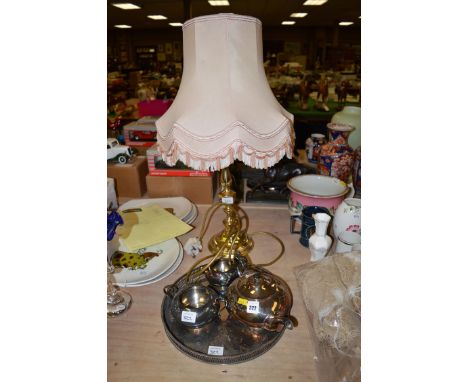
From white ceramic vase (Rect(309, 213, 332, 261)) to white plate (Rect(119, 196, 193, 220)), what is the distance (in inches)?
17.0

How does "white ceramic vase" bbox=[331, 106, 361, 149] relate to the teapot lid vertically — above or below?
above

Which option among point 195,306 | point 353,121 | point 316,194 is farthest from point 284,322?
point 353,121

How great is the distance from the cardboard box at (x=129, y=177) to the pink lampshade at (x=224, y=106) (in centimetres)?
58

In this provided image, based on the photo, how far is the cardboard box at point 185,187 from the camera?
1.14 m

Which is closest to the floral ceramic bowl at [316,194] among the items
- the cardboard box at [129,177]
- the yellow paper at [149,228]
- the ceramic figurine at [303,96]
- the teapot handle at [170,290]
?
the yellow paper at [149,228]

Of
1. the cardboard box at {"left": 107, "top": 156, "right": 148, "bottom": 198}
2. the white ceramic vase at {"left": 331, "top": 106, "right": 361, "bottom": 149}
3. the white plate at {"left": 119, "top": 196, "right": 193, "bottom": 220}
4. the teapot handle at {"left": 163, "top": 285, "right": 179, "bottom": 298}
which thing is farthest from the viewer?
the white ceramic vase at {"left": 331, "top": 106, "right": 361, "bottom": 149}

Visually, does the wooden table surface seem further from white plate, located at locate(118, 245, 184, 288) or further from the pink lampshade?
the pink lampshade

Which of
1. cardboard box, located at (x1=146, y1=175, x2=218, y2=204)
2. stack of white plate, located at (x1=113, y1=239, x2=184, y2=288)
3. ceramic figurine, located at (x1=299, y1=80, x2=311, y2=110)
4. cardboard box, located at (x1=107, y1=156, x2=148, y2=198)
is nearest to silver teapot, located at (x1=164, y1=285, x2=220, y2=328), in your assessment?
stack of white plate, located at (x1=113, y1=239, x2=184, y2=288)

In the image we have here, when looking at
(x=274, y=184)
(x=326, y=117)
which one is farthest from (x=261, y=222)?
(x=326, y=117)

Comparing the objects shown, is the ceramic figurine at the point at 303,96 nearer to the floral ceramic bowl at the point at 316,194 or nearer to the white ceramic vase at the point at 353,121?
the white ceramic vase at the point at 353,121

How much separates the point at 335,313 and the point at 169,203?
699mm

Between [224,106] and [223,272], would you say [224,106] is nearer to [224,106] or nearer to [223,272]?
[224,106]

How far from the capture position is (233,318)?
63 cm

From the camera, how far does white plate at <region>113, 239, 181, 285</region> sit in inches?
29.0
